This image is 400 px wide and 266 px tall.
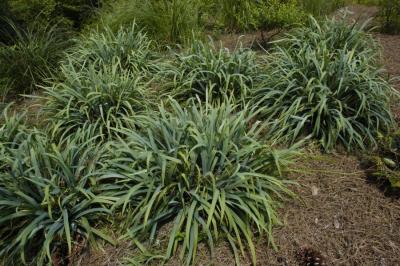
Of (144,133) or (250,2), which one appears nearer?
(144,133)

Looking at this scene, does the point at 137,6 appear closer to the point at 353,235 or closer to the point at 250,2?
the point at 250,2

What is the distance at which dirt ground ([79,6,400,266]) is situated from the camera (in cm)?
261

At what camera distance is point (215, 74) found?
406cm

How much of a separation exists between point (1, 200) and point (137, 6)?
3969 millimetres

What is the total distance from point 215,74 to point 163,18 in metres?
2.06

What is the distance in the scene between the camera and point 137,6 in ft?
19.5

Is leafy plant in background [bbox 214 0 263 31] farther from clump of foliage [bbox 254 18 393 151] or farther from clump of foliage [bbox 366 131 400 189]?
clump of foliage [bbox 366 131 400 189]

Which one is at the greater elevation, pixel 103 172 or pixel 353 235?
pixel 103 172

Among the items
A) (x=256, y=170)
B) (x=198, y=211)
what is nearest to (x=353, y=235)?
(x=256, y=170)

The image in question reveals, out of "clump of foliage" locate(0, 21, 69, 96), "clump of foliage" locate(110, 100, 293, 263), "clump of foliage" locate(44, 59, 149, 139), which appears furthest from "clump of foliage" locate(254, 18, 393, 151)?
"clump of foliage" locate(0, 21, 69, 96)

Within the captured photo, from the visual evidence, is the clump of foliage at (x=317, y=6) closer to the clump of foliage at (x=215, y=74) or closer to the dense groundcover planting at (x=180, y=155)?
the dense groundcover planting at (x=180, y=155)

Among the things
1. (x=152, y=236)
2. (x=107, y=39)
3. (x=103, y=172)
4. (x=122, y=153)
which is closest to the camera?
(x=152, y=236)

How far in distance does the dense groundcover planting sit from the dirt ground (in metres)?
0.11

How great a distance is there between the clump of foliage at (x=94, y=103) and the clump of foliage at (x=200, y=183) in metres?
0.68
